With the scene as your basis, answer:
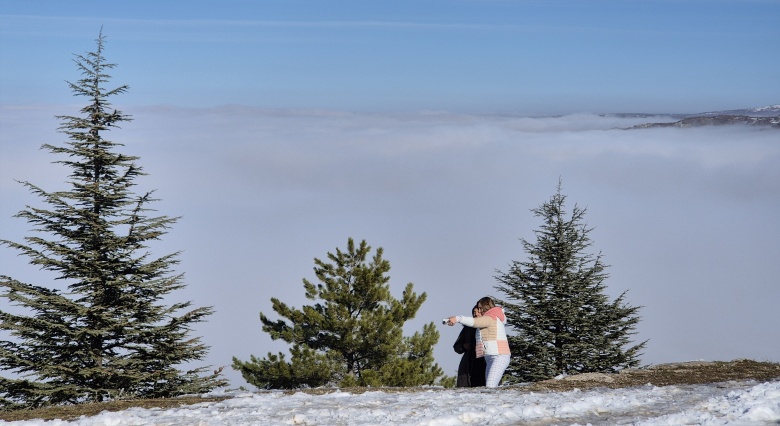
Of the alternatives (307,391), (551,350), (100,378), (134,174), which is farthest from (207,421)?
(551,350)

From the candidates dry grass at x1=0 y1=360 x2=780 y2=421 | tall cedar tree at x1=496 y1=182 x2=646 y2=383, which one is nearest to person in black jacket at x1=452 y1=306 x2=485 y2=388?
dry grass at x1=0 y1=360 x2=780 y2=421

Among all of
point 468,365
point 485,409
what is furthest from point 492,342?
point 485,409

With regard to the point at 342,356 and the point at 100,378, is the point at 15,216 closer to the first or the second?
the point at 100,378

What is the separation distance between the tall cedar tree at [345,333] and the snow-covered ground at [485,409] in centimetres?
1994

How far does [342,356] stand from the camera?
107ft

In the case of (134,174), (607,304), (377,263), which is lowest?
(607,304)

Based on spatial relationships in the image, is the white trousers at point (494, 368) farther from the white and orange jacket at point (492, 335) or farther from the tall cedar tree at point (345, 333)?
the tall cedar tree at point (345, 333)

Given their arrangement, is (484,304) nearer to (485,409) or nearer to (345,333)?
(485,409)

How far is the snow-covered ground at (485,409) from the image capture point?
959 centimetres

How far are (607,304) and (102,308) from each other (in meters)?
18.6

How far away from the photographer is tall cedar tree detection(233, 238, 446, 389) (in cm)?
3225

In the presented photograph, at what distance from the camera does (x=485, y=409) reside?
A: 10.3 metres

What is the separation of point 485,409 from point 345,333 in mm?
22349

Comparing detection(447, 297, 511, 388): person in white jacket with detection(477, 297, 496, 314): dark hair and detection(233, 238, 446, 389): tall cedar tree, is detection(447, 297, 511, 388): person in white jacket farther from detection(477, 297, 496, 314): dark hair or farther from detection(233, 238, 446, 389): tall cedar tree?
detection(233, 238, 446, 389): tall cedar tree
